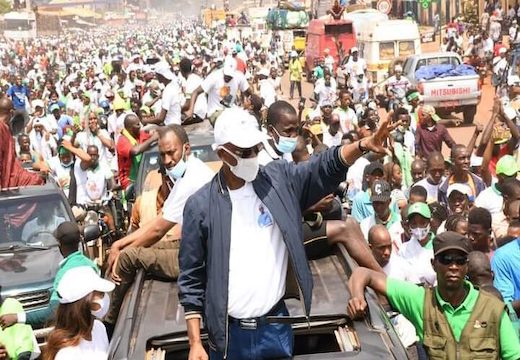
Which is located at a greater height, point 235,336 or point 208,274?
point 208,274

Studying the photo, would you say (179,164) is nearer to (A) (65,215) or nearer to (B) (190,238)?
(B) (190,238)

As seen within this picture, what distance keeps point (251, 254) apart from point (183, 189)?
5.12 feet

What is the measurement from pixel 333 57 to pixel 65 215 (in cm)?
2293

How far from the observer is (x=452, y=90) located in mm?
20734

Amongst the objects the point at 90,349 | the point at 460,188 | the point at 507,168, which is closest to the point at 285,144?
the point at 90,349

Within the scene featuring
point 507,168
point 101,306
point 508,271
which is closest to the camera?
point 101,306

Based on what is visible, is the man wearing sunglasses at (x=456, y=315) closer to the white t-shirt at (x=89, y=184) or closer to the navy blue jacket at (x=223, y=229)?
the navy blue jacket at (x=223, y=229)

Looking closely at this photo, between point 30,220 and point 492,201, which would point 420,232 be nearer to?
point 492,201

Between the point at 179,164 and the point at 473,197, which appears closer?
the point at 179,164

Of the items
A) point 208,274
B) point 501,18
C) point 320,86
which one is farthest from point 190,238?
point 501,18

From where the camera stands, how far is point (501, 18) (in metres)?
36.1

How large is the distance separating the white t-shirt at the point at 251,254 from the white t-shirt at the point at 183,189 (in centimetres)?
137

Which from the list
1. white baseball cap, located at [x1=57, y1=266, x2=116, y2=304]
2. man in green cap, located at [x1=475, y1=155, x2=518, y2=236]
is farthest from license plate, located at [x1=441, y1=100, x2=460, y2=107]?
white baseball cap, located at [x1=57, y1=266, x2=116, y2=304]

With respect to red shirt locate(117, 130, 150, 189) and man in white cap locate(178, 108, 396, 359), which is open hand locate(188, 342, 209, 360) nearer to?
man in white cap locate(178, 108, 396, 359)
